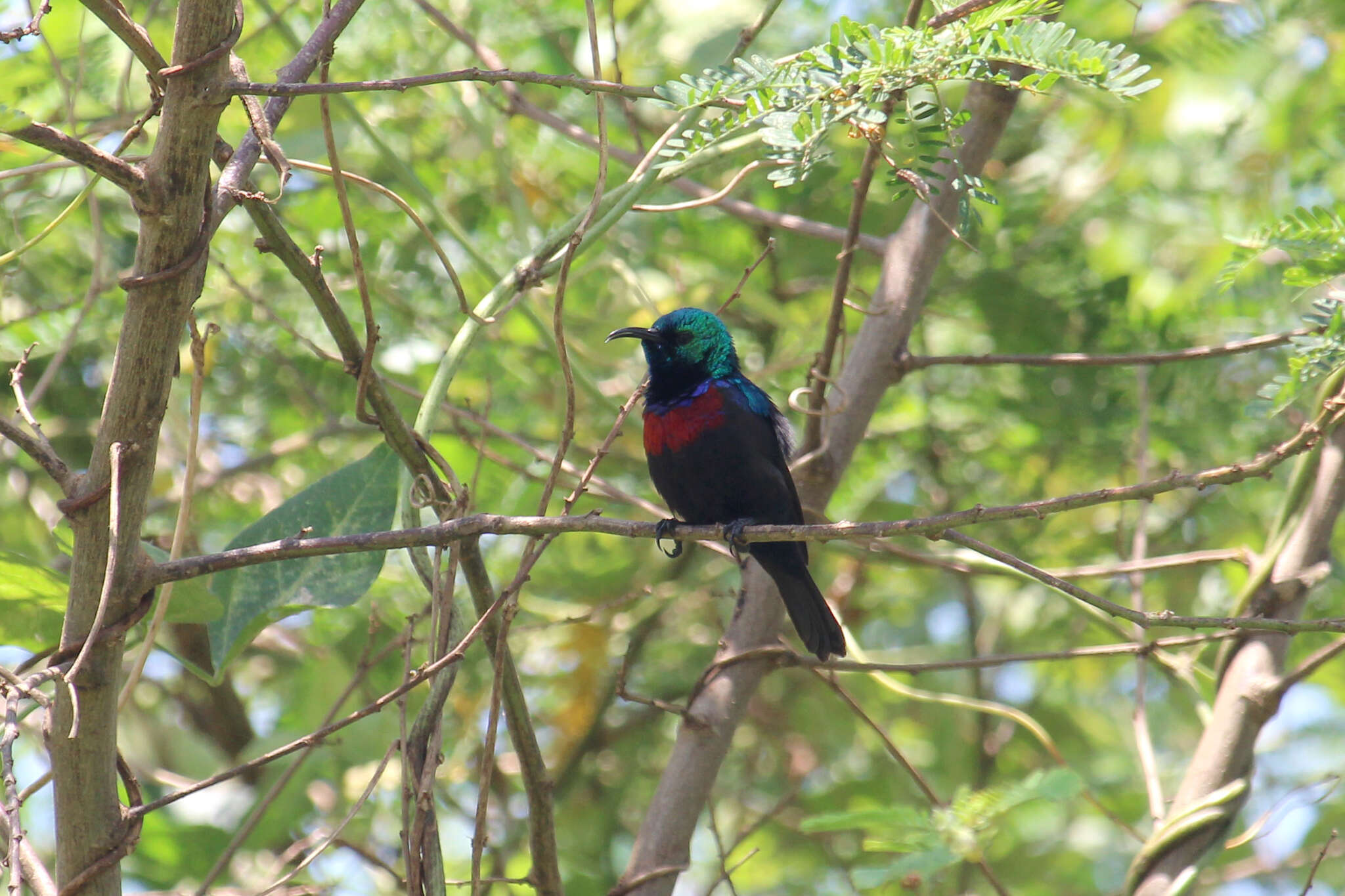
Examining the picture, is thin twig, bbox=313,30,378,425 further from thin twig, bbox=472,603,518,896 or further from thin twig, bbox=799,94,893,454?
thin twig, bbox=799,94,893,454

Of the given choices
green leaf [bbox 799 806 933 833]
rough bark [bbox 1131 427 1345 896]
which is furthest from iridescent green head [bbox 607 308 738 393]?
rough bark [bbox 1131 427 1345 896]

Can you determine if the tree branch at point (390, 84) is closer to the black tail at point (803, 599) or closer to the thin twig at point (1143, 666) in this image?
the black tail at point (803, 599)

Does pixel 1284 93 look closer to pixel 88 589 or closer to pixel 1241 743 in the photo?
pixel 1241 743

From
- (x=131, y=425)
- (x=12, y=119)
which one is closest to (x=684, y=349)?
(x=131, y=425)

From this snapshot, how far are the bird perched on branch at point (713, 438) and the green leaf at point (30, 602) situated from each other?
4.97ft

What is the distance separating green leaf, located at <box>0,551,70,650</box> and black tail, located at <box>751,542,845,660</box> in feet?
5.15

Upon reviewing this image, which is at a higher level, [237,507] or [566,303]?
[566,303]

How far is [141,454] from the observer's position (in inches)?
73.4

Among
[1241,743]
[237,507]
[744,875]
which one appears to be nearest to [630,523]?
[1241,743]

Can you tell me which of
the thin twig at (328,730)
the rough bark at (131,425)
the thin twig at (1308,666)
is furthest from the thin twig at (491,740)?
the thin twig at (1308,666)

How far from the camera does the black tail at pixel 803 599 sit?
3.09 m

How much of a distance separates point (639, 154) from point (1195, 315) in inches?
74.5

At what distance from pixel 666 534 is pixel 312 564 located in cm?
78

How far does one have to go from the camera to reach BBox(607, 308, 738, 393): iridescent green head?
359cm
